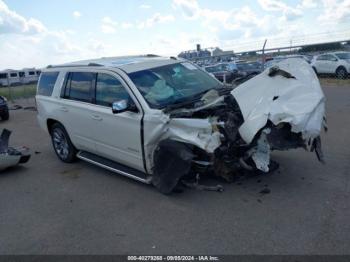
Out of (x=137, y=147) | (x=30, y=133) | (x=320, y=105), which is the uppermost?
(x=320, y=105)

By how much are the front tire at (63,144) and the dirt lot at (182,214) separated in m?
0.68

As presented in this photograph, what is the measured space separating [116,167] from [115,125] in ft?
2.39

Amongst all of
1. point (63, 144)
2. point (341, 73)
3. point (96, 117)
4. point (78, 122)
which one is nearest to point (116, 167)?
point (96, 117)

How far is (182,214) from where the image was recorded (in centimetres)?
458

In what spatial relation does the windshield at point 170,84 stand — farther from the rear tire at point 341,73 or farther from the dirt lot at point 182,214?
the rear tire at point 341,73

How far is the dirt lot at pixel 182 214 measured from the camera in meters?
3.85

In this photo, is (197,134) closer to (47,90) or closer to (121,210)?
(121,210)

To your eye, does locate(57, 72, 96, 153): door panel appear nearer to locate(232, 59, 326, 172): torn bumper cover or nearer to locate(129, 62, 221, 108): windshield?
locate(129, 62, 221, 108): windshield

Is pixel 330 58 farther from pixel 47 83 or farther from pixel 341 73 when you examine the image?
pixel 47 83

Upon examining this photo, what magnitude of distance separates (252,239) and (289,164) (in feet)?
8.07

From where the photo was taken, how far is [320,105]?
185 inches

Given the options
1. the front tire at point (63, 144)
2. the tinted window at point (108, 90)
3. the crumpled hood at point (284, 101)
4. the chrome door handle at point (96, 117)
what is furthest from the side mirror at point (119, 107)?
the front tire at point (63, 144)

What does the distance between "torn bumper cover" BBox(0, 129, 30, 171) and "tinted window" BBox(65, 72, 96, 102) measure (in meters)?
1.44

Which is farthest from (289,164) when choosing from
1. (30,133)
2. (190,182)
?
(30,133)
